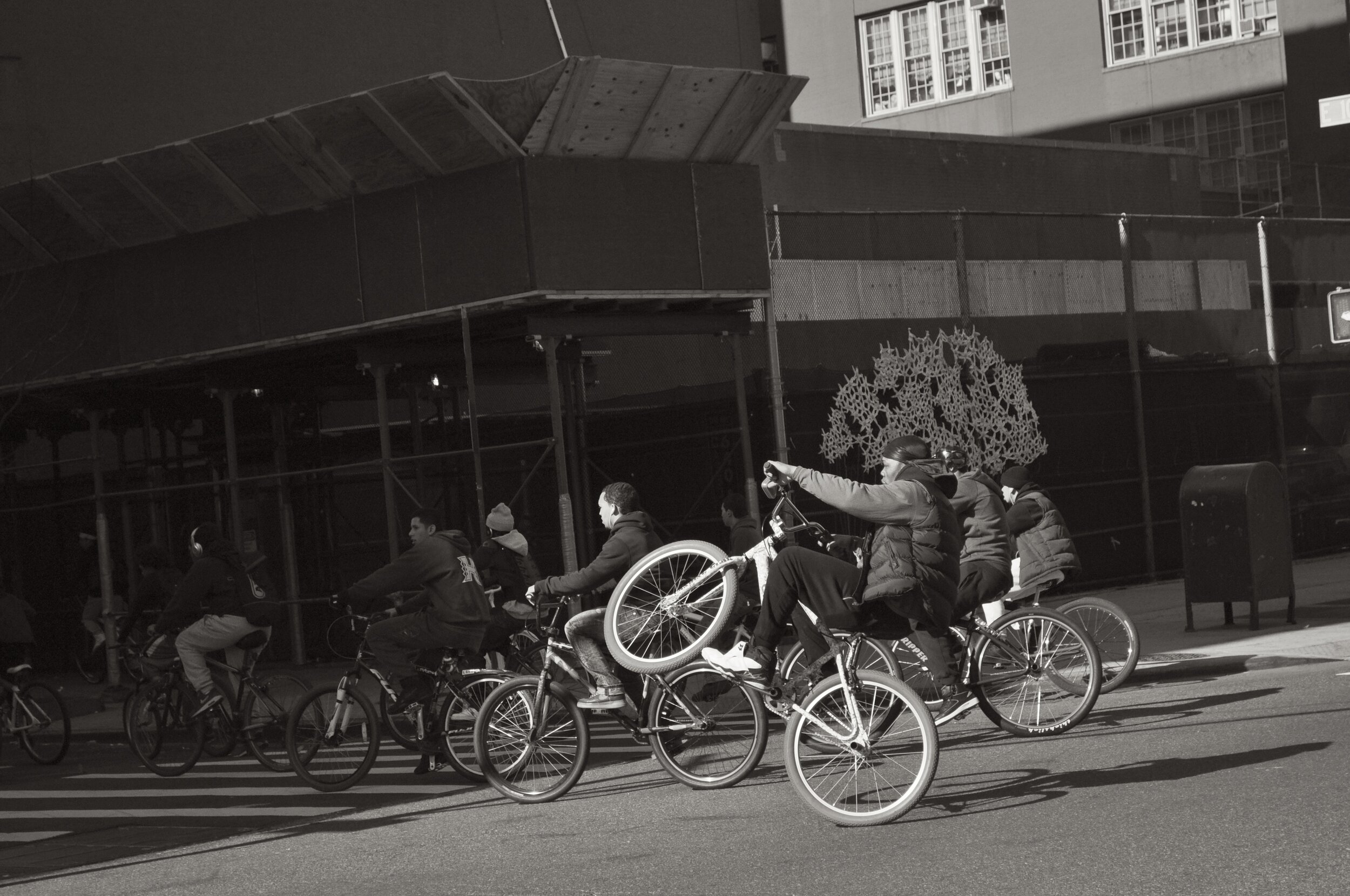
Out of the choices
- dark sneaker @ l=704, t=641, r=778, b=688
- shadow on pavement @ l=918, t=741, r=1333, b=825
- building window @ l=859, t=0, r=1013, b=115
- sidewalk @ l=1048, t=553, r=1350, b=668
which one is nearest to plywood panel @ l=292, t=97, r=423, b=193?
sidewalk @ l=1048, t=553, r=1350, b=668

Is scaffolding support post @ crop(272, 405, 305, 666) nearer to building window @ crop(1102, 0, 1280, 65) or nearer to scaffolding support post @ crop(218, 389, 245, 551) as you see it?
scaffolding support post @ crop(218, 389, 245, 551)

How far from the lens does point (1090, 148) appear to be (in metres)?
27.6

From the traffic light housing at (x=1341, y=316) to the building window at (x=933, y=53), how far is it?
27.6 meters

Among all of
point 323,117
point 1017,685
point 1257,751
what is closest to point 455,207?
point 323,117

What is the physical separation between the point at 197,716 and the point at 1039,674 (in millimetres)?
6058

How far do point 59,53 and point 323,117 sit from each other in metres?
7.76

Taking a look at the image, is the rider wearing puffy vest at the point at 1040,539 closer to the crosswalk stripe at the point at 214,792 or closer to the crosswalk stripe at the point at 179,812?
the crosswalk stripe at the point at 214,792

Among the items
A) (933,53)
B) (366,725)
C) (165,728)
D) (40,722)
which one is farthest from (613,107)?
(933,53)

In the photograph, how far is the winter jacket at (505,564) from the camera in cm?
1405

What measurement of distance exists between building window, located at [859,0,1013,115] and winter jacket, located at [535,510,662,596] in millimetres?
35936

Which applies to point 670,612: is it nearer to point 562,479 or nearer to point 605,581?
point 605,581

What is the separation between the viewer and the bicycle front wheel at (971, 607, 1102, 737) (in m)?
10.0

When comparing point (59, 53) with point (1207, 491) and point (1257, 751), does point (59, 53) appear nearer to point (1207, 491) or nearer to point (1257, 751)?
point (1207, 491)

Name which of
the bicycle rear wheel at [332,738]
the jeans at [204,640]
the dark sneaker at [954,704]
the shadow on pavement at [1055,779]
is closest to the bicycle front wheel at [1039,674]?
the dark sneaker at [954,704]
